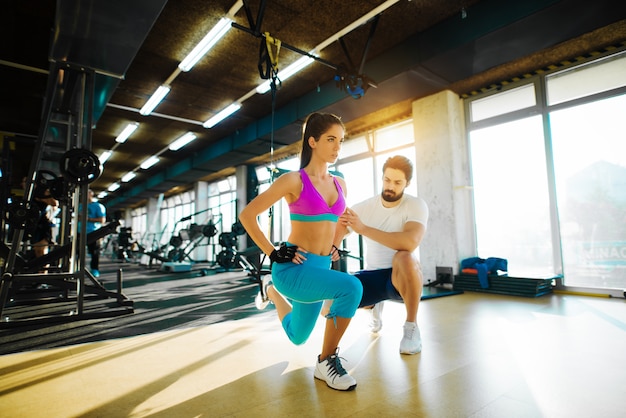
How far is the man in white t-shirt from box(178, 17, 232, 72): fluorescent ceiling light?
2.93m

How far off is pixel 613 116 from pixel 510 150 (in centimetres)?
123

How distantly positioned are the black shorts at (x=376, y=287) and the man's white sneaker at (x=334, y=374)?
61 centimetres

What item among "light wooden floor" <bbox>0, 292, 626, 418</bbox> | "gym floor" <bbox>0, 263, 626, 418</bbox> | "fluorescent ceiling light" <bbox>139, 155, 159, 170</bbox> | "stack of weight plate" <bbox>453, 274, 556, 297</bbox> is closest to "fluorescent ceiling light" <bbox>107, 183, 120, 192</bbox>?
"fluorescent ceiling light" <bbox>139, 155, 159, 170</bbox>

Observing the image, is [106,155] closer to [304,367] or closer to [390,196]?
[390,196]

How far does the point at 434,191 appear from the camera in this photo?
559 cm

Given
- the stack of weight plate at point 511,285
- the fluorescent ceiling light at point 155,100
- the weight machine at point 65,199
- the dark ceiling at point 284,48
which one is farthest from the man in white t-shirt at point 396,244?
the fluorescent ceiling light at point 155,100

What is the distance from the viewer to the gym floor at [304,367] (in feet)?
4.73

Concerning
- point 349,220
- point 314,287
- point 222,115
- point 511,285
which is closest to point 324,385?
point 314,287

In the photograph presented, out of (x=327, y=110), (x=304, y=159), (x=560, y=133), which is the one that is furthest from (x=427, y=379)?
(x=327, y=110)

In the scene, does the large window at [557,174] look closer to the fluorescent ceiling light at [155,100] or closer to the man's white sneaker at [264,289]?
the man's white sneaker at [264,289]

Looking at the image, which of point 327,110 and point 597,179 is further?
point 327,110

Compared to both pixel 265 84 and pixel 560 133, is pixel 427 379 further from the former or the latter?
pixel 265 84

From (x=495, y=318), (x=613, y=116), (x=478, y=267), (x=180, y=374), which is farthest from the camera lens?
(x=478, y=267)

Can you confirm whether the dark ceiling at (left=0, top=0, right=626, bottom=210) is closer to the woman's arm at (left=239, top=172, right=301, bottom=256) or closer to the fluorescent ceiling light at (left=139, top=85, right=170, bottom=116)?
the fluorescent ceiling light at (left=139, top=85, right=170, bottom=116)
